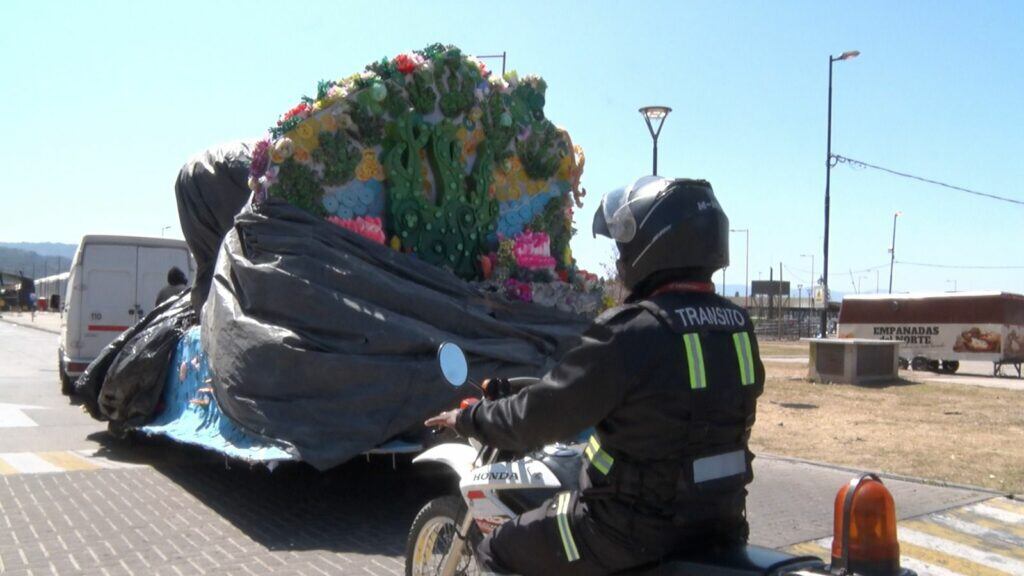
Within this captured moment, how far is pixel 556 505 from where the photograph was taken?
327cm

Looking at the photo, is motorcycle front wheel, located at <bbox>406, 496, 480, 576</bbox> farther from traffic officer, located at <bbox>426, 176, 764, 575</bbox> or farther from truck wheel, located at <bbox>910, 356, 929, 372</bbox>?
truck wheel, located at <bbox>910, 356, 929, 372</bbox>

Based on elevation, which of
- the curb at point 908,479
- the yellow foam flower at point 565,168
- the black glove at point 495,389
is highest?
the yellow foam flower at point 565,168

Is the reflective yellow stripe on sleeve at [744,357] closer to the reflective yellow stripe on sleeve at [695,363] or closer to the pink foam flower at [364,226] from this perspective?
the reflective yellow stripe on sleeve at [695,363]

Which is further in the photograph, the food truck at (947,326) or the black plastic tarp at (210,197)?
the food truck at (947,326)

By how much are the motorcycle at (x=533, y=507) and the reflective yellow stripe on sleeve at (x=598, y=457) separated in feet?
1.11

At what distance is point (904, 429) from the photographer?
41.8ft

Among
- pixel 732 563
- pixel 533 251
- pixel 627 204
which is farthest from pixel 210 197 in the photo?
pixel 732 563

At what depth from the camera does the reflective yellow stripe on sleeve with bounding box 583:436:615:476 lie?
3.03m

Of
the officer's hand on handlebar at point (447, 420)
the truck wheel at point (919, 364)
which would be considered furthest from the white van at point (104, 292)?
the truck wheel at point (919, 364)

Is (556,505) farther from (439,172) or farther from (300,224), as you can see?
(439,172)

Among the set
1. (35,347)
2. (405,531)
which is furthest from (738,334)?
(35,347)

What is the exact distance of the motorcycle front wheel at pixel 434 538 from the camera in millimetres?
4090

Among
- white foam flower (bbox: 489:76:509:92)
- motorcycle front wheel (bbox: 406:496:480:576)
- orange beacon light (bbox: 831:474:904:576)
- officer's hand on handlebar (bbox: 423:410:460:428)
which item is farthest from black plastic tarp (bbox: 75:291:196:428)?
orange beacon light (bbox: 831:474:904:576)

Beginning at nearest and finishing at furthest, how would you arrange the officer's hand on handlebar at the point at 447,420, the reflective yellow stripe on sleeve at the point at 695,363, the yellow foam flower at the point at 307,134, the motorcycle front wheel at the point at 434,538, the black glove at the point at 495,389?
the reflective yellow stripe on sleeve at the point at 695,363, the officer's hand on handlebar at the point at 447,420, the black glove at the point at 495,389, the motorcycle front wheel at the point at 434,538, the yellow foam flower at the point at 307,134
